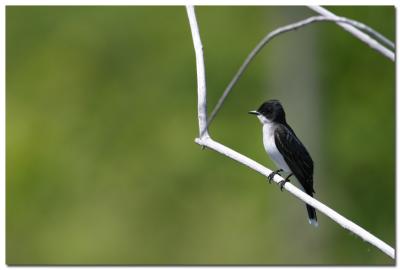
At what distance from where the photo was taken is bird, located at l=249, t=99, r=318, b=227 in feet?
13.4

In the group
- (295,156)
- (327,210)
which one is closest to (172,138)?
(295,156)

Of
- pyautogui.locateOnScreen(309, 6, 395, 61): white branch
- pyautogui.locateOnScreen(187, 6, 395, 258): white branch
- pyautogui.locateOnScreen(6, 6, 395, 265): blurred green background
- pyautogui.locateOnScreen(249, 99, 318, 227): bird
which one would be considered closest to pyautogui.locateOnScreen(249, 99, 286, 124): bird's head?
pyautogui.locateOnScreen(249, 99, 318, 227): bird

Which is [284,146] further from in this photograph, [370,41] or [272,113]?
[370,41]

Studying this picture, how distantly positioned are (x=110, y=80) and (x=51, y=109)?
87cm

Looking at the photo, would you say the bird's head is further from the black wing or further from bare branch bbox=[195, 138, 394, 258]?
bare branch bbox=[195, 138, 394, 258]

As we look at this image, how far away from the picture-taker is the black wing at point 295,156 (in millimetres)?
4066

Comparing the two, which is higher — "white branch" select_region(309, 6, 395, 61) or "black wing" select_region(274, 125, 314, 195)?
"white branch" select_region(309, 6, 395, 61)

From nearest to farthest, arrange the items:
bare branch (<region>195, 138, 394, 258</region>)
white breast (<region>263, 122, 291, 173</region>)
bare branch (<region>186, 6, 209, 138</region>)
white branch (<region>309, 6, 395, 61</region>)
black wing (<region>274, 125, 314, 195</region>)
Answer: white branch (<region>309, 6, 395, 61</region>), bare branch (<region>195, 138, 394, 258</region>), bare branch (<region>186, 6, 209, 138</region>), black wing (<region>274, 125, 314, 195</region>), white breast (<region>263, 122, 291, 173</region>)

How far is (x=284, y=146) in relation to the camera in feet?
13.8

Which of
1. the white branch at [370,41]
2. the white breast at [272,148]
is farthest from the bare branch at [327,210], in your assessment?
the white breast at [272,148]

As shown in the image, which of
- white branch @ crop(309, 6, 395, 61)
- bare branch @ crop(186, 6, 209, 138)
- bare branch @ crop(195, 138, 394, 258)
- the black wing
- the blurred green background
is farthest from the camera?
the blurred green background

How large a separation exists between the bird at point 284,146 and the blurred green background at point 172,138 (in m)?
2.05

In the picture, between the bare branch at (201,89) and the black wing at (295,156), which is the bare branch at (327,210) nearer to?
the bare branch at (201,89)

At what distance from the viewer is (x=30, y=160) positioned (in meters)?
9.65
